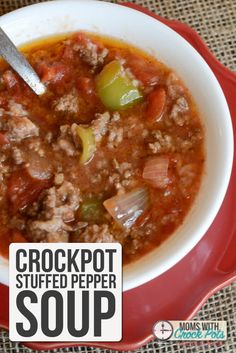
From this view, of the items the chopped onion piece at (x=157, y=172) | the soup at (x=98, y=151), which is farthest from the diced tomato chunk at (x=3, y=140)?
the chopped onion piece at (x=157, y=172)

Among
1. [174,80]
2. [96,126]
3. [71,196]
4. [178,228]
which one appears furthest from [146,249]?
[174,80]

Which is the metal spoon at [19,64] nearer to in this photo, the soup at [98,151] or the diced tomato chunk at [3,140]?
the soup at [98,151]

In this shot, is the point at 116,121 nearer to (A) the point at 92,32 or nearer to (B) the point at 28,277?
(A) the point at 92,32

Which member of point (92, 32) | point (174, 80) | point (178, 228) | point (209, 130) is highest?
point (92, 32)

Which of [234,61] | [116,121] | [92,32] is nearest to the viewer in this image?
[116,121]

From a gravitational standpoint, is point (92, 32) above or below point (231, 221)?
above

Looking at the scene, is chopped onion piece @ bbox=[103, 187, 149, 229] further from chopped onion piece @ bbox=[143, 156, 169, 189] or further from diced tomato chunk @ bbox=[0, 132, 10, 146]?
diced tomato chunk @ bbox=[0, 132, 10, 146]
